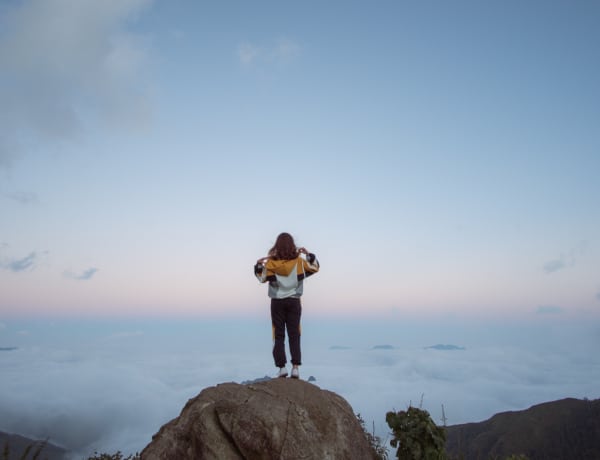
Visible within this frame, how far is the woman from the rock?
1422mm

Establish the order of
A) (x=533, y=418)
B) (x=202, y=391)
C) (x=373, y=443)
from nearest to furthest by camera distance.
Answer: (x=202, y=391) → (x=373, y=443) → (x=533, y=418)

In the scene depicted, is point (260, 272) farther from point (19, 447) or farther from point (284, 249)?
point (19, 447)

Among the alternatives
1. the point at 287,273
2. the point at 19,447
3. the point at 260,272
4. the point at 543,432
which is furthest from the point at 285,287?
the point at 543,432

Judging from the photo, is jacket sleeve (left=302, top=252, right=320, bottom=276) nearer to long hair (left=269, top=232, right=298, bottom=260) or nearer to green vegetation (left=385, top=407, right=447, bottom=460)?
long hair (left=269, top=232, right=298, bottom=260)

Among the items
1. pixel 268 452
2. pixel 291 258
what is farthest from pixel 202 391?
pixel 291 258

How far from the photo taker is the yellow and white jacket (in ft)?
35.9

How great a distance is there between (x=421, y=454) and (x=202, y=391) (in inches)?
186

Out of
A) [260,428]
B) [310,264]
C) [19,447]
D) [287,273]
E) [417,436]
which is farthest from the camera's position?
[19,447]

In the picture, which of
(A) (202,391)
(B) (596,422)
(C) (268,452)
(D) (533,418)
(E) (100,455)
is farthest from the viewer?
(D) (533,418)

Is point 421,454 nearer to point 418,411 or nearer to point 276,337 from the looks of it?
point 418,411

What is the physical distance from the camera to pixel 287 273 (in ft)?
36.0

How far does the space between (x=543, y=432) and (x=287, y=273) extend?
184 metres

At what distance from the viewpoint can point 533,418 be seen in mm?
167250

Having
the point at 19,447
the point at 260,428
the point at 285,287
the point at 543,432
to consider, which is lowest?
the point at 543,432
